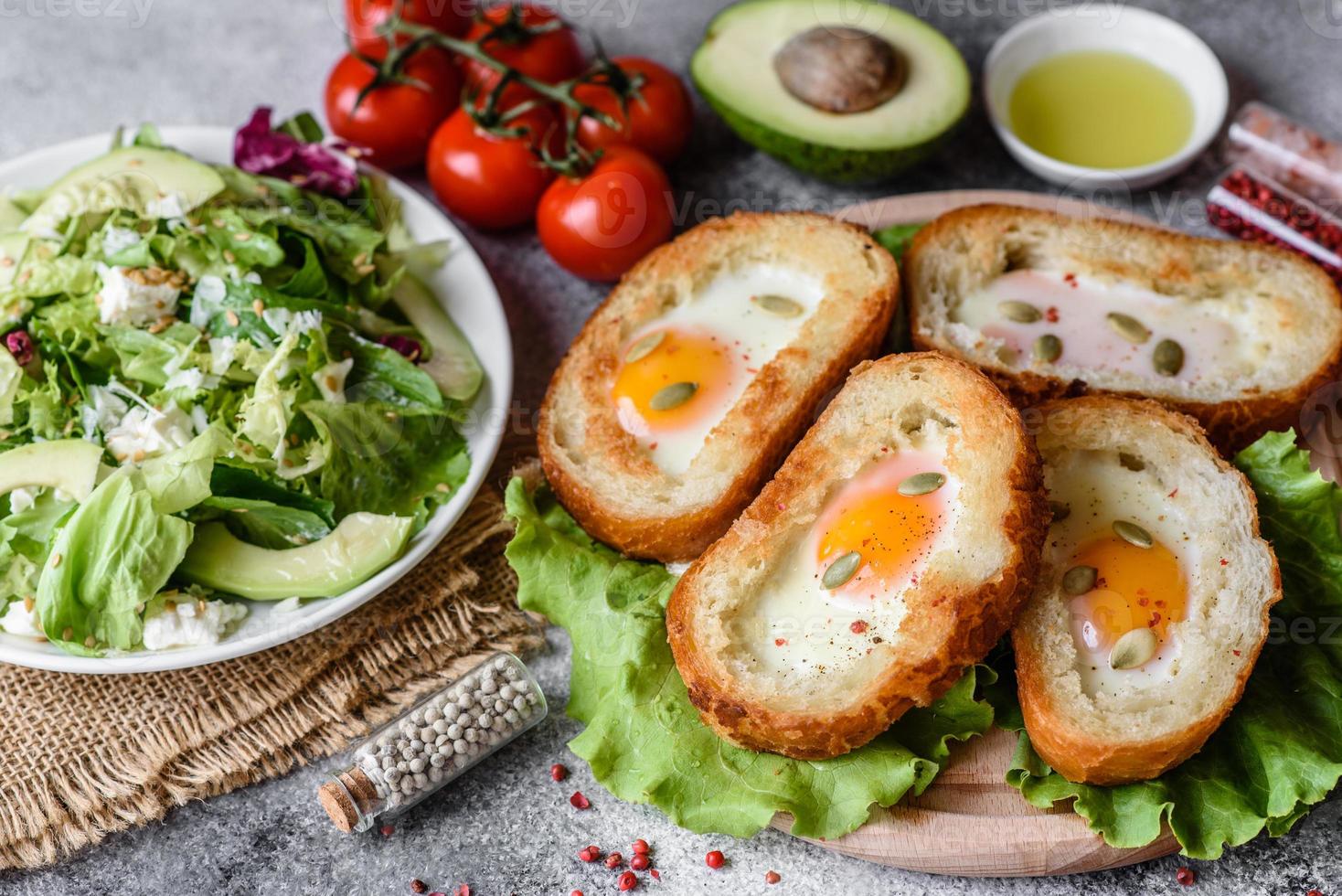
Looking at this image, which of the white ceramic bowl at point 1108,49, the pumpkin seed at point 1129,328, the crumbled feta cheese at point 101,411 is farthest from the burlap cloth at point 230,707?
the white ceramic bowl at point 1108,49

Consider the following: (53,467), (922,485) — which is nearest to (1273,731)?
(922,485)

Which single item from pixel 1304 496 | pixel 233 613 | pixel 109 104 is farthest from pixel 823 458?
pixel 109 104

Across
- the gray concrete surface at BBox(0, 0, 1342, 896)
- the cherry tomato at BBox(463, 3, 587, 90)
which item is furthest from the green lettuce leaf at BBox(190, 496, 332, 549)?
the cherry tomato at BBox(463, 3, 587, 90)

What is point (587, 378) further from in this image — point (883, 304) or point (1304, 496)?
point (1304, 496)

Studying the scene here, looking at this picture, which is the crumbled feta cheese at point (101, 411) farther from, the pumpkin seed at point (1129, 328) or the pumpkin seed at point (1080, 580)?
the pumpkin seed at point (1129, 328)

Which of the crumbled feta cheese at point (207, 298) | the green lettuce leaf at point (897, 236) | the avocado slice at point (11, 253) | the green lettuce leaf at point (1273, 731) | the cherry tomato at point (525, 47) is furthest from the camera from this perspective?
the cherry tomato at point (525, 47)

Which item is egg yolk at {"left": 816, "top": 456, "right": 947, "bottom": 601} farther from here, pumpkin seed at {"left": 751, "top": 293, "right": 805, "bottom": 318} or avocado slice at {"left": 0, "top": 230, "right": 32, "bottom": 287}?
avocado slice at {"left": 0, "top": 230, "right": 32, "bottom": 287}

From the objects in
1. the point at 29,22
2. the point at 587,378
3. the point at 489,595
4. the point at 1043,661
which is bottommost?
the point at 489,595

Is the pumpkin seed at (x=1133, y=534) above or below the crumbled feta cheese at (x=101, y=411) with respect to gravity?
below
